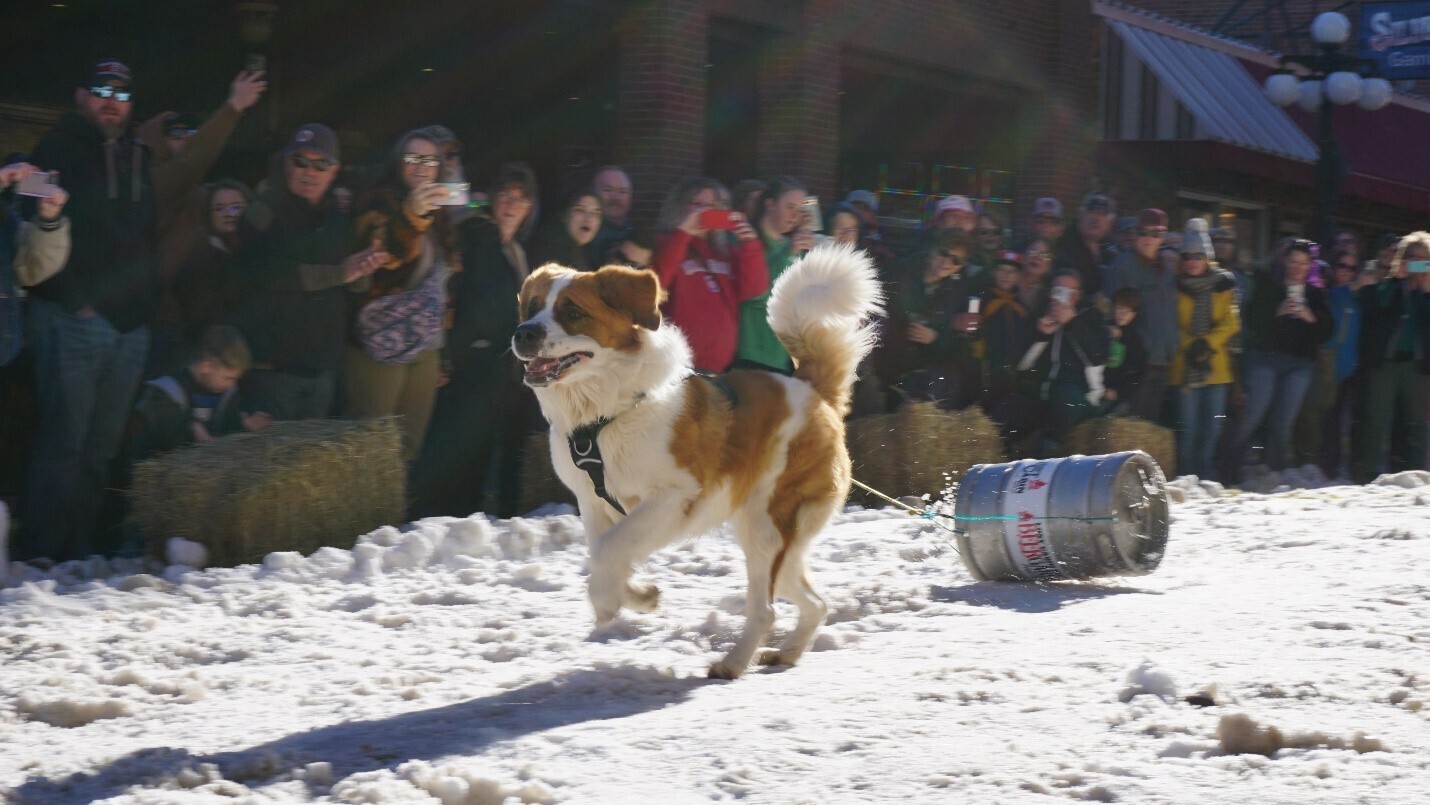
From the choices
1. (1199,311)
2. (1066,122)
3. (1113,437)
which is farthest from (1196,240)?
(1066,122)

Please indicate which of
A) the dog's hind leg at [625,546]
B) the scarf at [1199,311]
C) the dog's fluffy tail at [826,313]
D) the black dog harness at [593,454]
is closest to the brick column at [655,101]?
the scarf at [1199,311]

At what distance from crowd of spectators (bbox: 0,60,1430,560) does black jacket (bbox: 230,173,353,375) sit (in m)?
0.01

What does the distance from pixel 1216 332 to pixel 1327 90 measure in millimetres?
7466

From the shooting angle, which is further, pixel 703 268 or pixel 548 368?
pixel 703 268

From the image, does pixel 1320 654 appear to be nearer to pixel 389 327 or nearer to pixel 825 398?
pixel 825 398

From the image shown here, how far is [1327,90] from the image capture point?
1914 cm

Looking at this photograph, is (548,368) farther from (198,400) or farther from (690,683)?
(198,400)

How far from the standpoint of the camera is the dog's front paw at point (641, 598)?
599 cm

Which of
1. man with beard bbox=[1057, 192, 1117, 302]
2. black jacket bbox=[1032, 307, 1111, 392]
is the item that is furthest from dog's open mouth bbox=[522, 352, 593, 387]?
man with beard bbox=[1057, 192, 1117, 302]

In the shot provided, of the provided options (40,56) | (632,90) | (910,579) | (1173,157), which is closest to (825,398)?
(910,579)

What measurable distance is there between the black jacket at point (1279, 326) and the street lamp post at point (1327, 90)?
4.05 metres

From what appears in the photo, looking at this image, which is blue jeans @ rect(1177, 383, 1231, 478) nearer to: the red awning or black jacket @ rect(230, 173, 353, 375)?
black jacket @ rect(230, 173, 353, 375)

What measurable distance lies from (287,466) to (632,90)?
21.5 feet

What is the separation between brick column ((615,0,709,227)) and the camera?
13.6 metres
